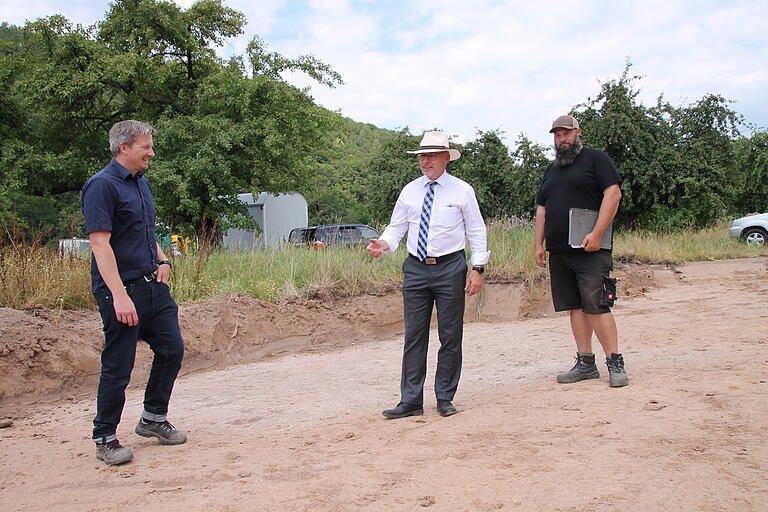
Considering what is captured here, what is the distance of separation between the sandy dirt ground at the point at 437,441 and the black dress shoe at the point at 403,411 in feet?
0.45

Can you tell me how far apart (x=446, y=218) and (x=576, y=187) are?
1.14 m

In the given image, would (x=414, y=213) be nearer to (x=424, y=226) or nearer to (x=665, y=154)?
(x=424, y=226)

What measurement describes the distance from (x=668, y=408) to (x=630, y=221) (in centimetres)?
1608

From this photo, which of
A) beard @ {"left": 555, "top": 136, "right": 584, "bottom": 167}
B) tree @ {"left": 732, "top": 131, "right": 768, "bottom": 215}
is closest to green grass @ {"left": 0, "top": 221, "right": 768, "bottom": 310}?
beard @ {"left": 555, "top": 136, "right": 584, "bottom": 167}

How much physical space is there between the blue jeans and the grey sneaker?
0.17 ft

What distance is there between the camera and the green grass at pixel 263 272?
7758mm

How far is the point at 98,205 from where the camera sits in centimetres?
414

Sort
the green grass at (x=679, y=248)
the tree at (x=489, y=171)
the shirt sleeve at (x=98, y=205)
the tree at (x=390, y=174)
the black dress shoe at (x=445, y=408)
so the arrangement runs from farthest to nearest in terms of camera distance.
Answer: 1. the tree at (x=390, y=174)
2. the tree at (x=489, y=171)
3. the green grass at (x=679, y=248)
4. the black dress shoe at (x=445, y=408)
5. the shirt sleeve at (x=98, y=205)

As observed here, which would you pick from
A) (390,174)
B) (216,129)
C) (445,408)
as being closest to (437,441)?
(445,408)

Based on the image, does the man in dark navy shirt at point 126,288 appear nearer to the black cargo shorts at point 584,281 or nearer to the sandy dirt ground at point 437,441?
the sandy dirt ground at point 437,441

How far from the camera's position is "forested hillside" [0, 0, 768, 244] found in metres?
18.0

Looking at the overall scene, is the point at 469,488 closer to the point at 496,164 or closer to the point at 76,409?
the point at 76,409

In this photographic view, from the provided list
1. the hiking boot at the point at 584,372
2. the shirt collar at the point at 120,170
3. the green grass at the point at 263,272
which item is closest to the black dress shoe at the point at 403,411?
the hiking boot at the point at 584,372

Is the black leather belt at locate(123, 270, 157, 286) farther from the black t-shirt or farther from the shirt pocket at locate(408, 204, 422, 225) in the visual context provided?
the black t-shirt
